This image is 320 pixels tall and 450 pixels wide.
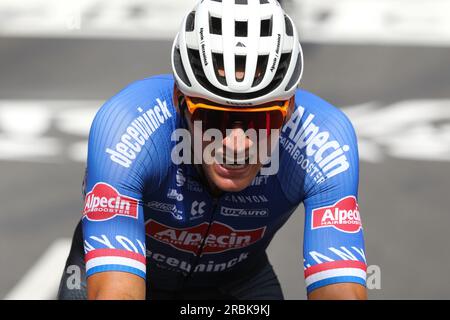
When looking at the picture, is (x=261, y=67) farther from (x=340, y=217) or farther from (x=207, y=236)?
(x=207, y=236)

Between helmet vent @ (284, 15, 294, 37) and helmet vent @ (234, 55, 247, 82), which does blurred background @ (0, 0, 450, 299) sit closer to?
helmet vent @ (284, 15, 294, 37)

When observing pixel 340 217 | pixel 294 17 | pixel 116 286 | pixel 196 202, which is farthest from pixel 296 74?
pixel 294 17

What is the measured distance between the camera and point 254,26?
3.79 meters

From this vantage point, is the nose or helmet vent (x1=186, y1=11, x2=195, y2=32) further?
helmet vent (x1=186, y1=11, x2=195, y2=32)

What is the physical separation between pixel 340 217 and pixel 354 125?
4.38 m

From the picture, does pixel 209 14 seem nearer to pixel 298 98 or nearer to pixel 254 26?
pixel 254 26

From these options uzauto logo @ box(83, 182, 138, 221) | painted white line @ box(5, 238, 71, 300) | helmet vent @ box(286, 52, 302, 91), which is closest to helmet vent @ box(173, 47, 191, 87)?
helmet vent @ box(286, 52, 302, 91)

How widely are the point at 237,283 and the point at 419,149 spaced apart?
3748 millimetres

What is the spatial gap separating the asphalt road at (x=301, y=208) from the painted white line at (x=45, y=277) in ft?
0.21

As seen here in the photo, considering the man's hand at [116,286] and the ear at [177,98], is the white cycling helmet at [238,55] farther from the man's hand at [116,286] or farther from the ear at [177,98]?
the man's hand at [116,286]

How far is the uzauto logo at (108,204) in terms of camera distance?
3.73 m

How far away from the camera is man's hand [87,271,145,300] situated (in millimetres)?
3549

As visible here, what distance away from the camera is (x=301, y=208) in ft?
23.6

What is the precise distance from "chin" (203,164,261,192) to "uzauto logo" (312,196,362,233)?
310 mm
